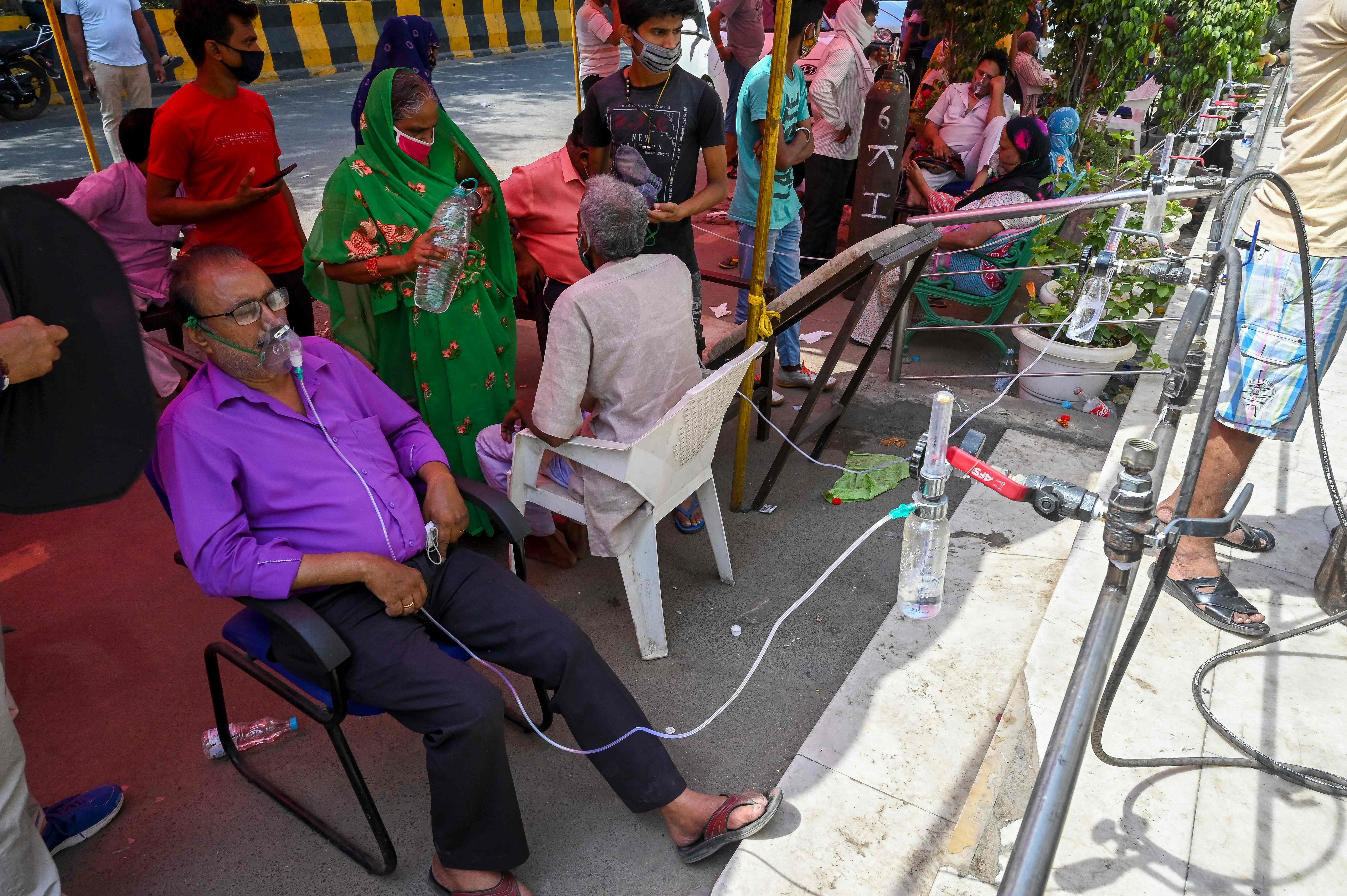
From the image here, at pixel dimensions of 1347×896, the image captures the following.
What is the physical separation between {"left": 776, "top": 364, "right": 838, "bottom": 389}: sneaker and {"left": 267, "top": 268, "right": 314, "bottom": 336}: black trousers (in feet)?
7.63

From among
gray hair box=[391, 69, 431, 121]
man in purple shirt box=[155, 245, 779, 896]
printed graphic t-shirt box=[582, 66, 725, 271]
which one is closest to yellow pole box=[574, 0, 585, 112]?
printed graphic t-shirt box=[582, 66, 725, 271]

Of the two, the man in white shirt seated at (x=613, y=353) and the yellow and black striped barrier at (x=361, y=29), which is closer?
the man in white shirt seated at (x=613, y=353)

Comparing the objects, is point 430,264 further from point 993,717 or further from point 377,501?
point 993,717

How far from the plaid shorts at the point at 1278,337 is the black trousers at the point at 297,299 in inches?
137

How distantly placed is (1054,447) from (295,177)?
687 centimetres

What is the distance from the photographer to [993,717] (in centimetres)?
246

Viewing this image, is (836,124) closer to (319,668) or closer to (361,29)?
(319,668)

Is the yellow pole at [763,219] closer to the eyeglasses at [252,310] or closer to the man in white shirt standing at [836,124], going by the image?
the eyeglasses at [252,310]

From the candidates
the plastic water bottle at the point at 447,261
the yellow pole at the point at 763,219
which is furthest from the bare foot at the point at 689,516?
the plastic water bottle at the point at 447,261

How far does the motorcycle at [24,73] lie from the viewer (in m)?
9.93

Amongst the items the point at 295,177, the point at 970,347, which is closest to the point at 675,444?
the point at 970,347

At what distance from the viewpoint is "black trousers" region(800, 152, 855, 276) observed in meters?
5.46

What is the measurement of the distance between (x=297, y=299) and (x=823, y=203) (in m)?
3.31

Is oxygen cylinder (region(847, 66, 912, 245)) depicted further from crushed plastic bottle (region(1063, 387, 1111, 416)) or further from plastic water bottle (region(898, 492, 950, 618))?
plastic water bottle (region(898, 492, 950, 618))
